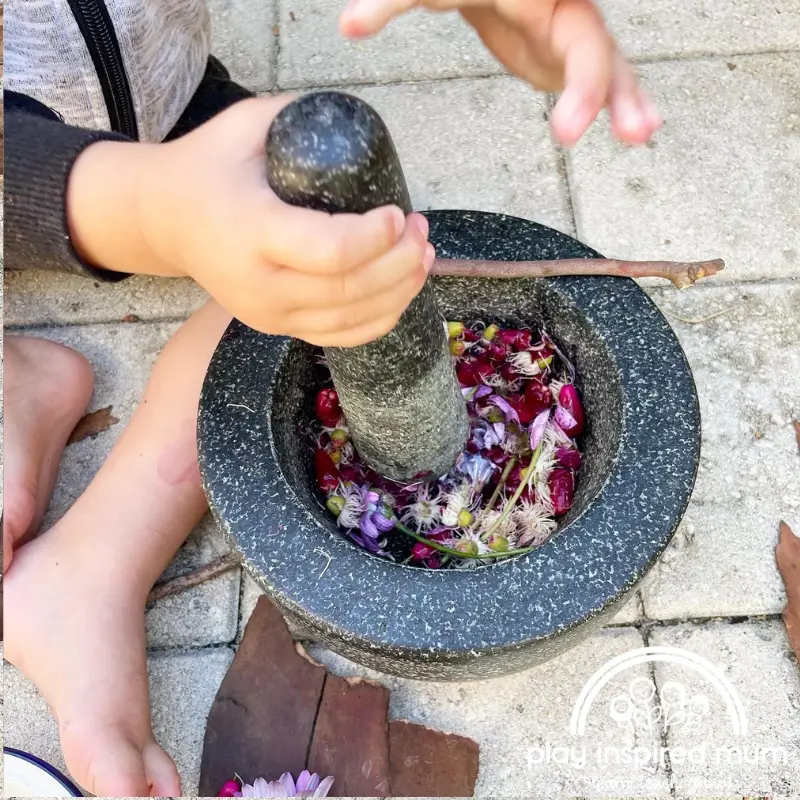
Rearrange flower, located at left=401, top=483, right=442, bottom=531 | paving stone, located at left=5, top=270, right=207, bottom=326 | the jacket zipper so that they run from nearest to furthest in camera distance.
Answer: flower, located at left=401, top=483, right=442, bottom=531
the jacket zipper
paving stone, located at left=5, top=270, right=207, bottom=326

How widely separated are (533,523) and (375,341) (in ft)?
1.25

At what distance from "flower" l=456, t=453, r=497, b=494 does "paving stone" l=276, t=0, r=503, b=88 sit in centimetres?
118

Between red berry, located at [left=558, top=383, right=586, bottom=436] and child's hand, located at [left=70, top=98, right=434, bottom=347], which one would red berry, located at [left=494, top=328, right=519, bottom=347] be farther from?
child's hand, located at [left=70, top=98, right=434, bottom=347]

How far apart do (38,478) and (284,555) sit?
29.6 inches

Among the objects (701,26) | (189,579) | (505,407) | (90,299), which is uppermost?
(701,26)

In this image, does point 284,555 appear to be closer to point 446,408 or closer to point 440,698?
point 446,408

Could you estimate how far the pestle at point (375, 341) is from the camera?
66 cm

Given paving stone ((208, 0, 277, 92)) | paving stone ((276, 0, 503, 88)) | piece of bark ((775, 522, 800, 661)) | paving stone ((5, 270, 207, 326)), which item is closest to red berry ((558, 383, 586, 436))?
piece of bark ((775, 522, 800, 661))

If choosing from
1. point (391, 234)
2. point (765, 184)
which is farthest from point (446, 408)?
point (765, 184)

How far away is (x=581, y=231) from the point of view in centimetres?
172

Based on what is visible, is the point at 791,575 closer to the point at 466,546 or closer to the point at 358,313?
the point at 466,546

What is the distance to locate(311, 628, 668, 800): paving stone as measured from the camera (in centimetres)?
125

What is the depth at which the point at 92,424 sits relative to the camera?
1601 millimetres

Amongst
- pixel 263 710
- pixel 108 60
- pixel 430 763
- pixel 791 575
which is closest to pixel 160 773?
pixel 263 710
